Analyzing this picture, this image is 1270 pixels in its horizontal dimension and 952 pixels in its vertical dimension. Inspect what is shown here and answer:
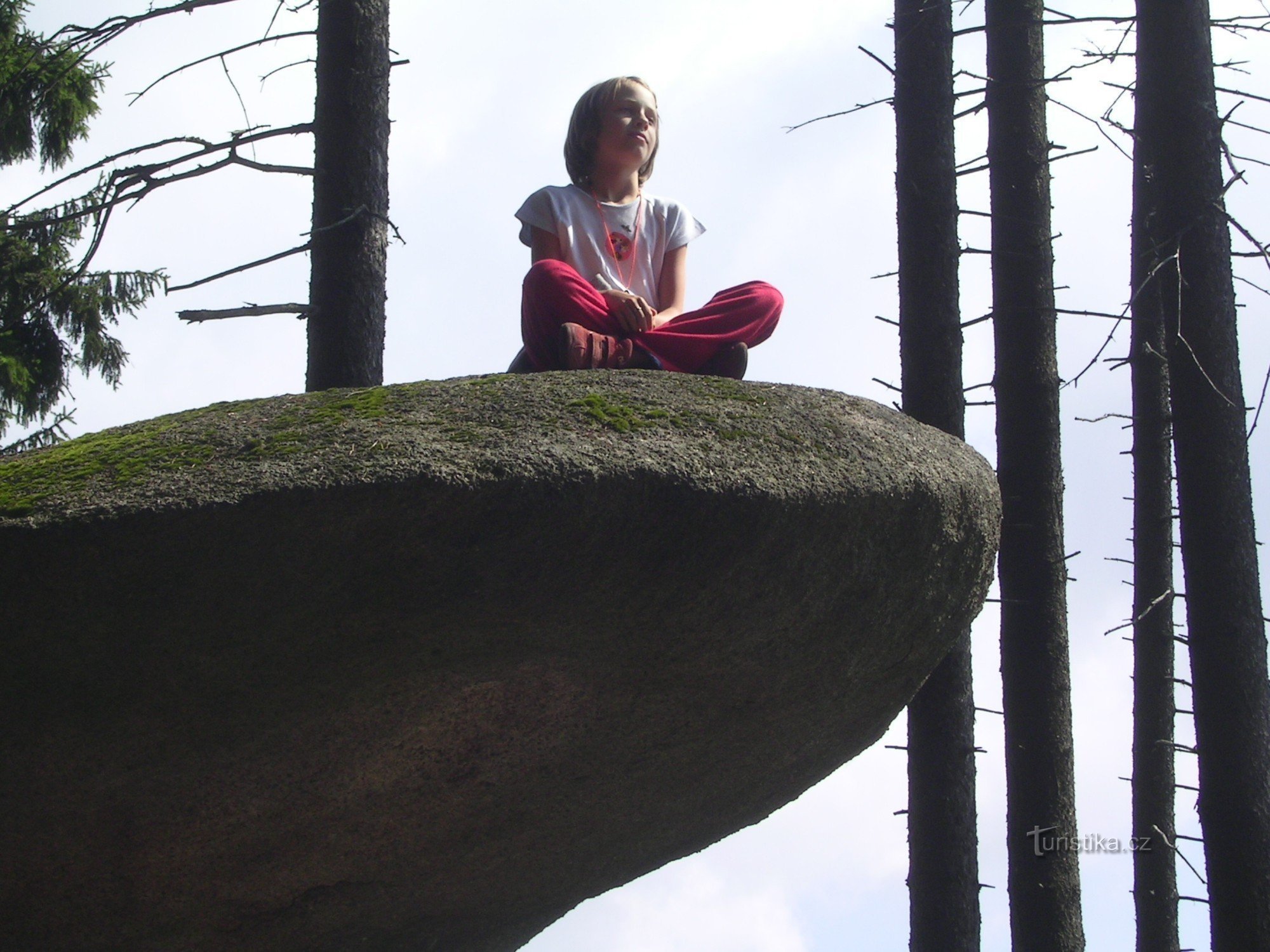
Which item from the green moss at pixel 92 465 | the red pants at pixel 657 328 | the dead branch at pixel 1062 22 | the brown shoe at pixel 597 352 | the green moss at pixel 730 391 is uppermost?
the dead branch at pixel 1062 22

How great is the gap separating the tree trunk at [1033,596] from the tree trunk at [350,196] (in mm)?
3029

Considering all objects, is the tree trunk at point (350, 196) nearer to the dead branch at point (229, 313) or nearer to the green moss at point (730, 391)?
the dead branch at point (229, 313)

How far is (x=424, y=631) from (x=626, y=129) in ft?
8.14

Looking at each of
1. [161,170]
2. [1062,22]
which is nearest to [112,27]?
[161,170]

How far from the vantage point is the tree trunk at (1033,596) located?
19.5 feet

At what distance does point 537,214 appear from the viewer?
491 cm

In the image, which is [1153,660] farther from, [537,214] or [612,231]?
[537,214]

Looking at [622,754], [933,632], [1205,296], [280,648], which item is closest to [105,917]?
[280,648]

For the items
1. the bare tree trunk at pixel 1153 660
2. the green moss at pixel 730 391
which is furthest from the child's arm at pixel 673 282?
the bare tree trunk at pixel 1153 660

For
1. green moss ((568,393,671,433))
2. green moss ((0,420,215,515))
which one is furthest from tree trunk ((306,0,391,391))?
green moss ((568,393,671,433))

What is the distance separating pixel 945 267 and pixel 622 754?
325cm

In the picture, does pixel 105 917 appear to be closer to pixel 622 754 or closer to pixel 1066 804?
pixel 622 754

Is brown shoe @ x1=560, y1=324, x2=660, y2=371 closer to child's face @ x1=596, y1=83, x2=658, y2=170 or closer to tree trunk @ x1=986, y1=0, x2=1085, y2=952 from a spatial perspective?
child's face @ x1=596, y1=83, x2=658, y2=170

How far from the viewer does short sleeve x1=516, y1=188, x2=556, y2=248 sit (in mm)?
4906
